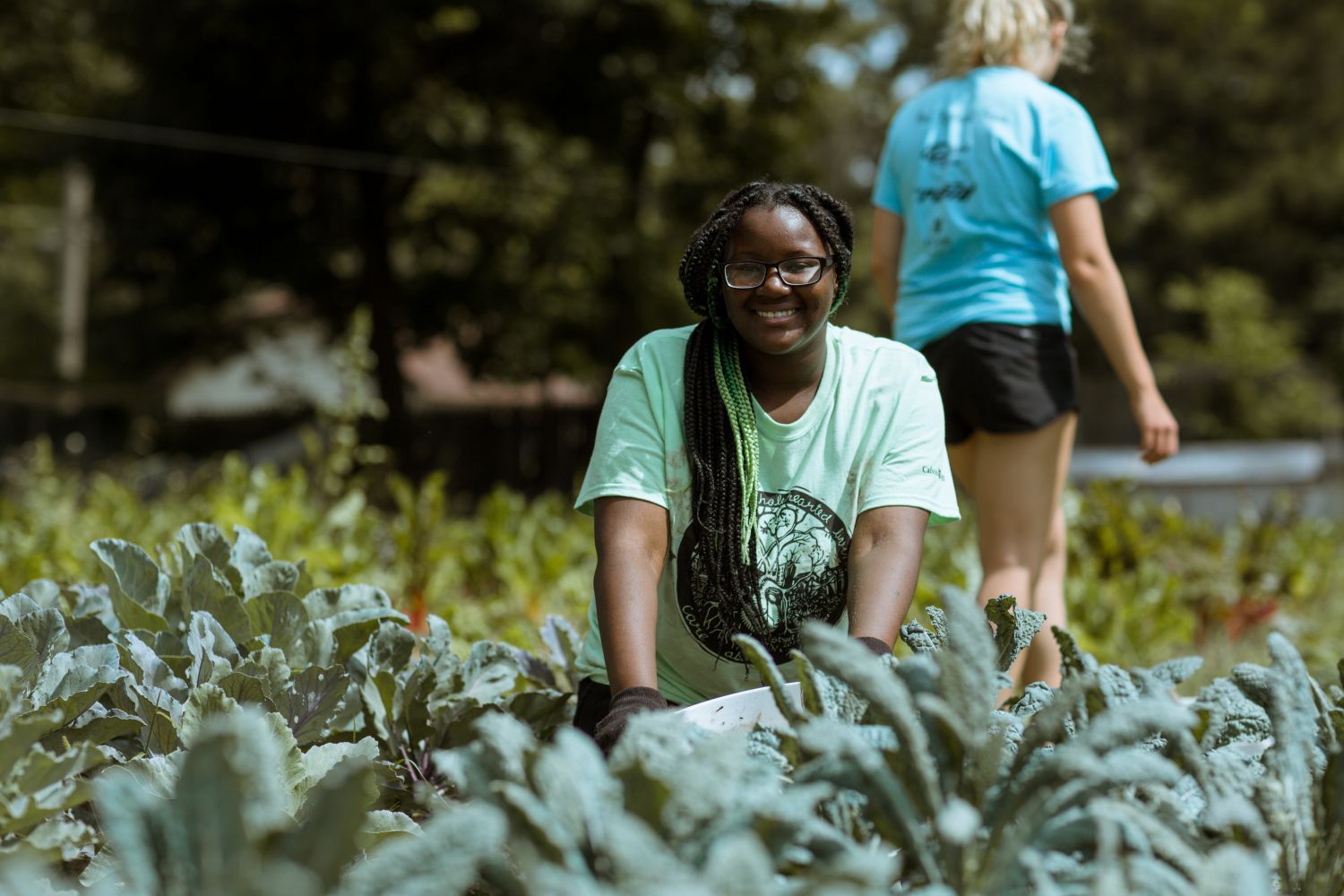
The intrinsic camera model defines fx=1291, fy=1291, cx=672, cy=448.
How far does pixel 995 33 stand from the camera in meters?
3.17

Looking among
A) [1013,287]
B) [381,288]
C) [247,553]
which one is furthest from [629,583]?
[381,288]

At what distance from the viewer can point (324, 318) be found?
15.0m

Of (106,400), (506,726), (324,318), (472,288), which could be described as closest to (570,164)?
(472,288)

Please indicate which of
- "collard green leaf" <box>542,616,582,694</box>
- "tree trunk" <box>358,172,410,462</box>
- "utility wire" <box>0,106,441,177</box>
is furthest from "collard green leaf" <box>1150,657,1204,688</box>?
"utility wire" <box>0,106,441,177</box>

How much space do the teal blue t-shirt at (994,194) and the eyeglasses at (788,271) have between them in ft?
3.88

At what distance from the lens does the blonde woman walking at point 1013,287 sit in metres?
3.02

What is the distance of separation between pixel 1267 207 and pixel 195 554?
27.2m

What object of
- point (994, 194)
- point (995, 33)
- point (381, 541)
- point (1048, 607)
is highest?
point (995, 33)

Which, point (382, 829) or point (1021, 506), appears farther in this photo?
point (1021, 506)

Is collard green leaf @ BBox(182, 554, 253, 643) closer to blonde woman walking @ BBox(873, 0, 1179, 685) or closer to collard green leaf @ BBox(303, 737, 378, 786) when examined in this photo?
collard green leaf @ BBox(303, 737, 378, 786)

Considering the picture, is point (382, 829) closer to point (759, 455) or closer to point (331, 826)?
point (331, 826)

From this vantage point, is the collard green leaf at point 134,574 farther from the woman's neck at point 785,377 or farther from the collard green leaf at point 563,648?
the woman's neck at point 785,377

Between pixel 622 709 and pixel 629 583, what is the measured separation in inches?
9.6

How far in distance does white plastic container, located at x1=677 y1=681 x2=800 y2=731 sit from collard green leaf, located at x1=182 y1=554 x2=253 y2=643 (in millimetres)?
851
